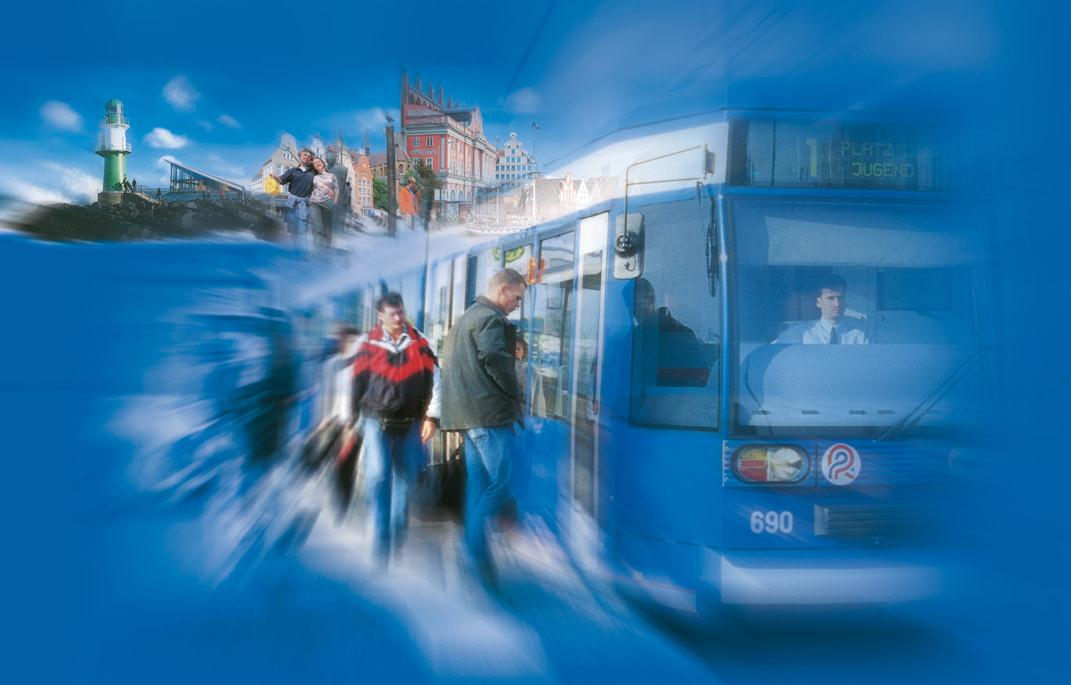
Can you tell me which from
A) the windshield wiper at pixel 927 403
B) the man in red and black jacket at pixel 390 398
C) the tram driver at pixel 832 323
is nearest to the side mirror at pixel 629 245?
the tram driver at pixel 832 323

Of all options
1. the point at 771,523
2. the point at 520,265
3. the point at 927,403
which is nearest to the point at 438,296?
the point at 520,265

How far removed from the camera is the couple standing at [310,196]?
17.4ft

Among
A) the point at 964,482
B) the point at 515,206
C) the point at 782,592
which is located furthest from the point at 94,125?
the point at 964,482

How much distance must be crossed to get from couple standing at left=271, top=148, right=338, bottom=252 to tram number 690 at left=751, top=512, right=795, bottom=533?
2979mm

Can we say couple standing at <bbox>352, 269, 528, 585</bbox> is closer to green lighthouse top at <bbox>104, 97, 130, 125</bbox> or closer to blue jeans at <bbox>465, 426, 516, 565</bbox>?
Result: blue jeans at <bbox>465, 426, 516, 565</bbox>

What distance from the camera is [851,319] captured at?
13.2ft

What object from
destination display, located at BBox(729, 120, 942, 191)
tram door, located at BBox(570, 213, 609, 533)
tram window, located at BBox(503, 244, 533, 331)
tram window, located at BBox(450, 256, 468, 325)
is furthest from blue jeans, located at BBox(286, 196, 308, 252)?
destination display, located at BBox(729, 120, 942, 191)

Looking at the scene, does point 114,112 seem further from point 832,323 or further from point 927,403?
point 927,403

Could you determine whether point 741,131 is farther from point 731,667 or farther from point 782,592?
point 731,667

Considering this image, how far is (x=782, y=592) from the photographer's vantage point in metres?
3.77

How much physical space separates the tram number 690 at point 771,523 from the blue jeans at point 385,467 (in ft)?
6.70

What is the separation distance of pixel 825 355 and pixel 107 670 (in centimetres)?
329

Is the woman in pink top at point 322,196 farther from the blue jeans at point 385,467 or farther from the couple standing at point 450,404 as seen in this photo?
the blue jeans at point 385,467

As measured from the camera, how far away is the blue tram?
383 centimetres
